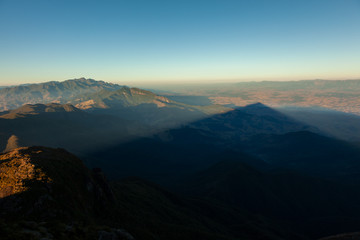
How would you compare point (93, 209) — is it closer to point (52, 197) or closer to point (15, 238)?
point (52, 197)

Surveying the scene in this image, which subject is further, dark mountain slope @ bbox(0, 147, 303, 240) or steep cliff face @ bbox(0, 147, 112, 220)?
steep cliff face @ bbox(0, 147, 112, 220)

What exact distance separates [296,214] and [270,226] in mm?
72682

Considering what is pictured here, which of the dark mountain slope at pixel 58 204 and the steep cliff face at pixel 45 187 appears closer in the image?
the dark mountain slope at pixel 58 204

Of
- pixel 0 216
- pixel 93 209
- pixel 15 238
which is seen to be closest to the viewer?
pixel 15 238

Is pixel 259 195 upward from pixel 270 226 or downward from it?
downward

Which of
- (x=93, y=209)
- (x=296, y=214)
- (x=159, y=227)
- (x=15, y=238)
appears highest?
(x=15, y=238)

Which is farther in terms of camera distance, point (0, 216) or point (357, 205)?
point (357, 205)

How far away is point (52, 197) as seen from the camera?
135 feet

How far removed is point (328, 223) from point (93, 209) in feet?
594

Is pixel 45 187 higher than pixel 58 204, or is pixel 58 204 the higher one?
pixel 45 187

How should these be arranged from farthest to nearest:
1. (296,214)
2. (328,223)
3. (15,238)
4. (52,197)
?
(296,214), (328,223), (52,197), (15,238)

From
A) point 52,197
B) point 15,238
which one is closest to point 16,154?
point 52,197

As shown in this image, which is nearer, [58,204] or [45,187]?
[58,204]

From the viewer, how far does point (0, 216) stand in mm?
33844
